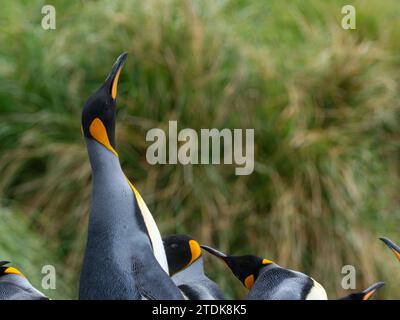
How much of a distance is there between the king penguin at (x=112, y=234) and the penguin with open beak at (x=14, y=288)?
0.27ft

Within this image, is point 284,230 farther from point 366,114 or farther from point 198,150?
point 366,114

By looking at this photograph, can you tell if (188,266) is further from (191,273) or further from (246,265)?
(246,265)

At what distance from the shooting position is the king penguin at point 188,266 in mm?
1440

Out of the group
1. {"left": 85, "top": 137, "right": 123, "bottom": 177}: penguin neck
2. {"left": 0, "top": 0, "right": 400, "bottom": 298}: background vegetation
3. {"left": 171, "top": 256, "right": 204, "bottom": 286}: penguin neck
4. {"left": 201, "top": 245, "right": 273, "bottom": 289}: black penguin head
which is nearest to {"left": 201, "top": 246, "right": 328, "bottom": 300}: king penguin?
{"left": 201, "top": 245, "right": 273, "bottom": 289}: black penguin head

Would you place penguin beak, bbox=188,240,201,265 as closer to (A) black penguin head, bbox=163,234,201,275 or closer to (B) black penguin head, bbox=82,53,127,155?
(A) black penguin head, bbox=163,234,201,275

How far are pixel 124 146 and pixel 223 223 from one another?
1.63ft

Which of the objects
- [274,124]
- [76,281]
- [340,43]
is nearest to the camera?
[76,281]

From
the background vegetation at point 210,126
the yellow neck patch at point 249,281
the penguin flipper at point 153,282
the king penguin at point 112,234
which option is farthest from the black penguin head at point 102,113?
the background vegetation at point 210,126

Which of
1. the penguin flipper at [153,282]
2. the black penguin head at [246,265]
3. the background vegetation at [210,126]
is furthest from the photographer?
the background vegetation at [210,126]

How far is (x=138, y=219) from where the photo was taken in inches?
54.6

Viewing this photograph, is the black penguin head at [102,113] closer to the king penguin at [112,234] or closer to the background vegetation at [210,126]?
the king penguin at [112,234]

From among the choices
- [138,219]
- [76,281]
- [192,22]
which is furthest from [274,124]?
[138,219]

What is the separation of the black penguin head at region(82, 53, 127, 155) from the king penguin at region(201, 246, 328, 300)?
26 cm

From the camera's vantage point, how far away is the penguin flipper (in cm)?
126
